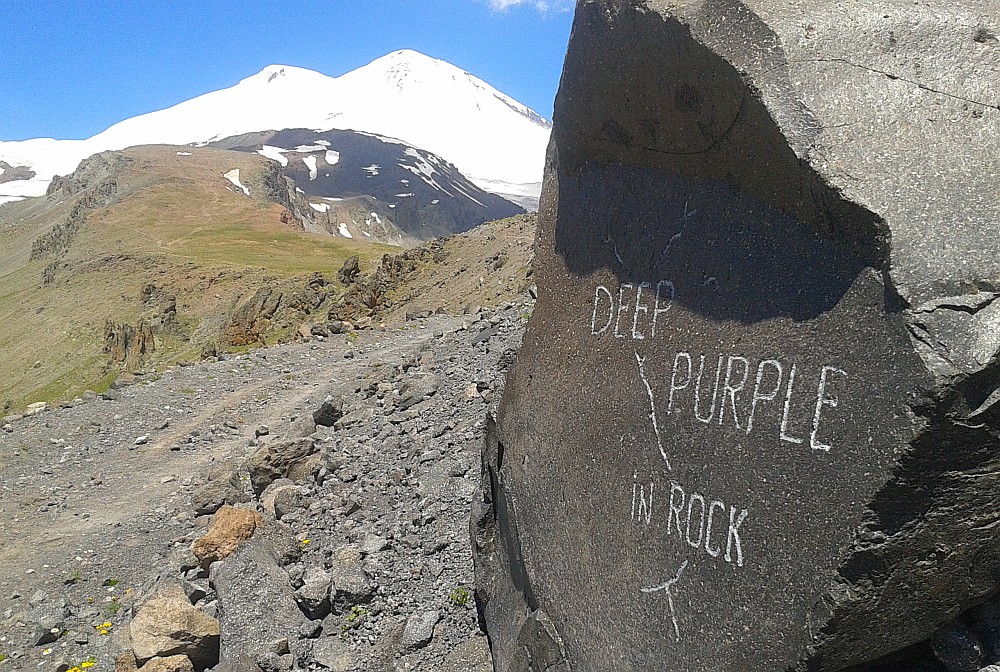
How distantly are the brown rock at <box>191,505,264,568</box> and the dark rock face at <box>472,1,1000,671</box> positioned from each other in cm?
470

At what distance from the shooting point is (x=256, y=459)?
10398 millimetres

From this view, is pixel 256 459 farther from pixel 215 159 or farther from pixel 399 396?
pixel 215 159

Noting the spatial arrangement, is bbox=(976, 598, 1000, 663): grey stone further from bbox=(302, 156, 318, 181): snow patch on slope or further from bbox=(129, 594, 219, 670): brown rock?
bbox=(302, 156, 318, 181): snow patch on slope

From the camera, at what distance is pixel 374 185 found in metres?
132

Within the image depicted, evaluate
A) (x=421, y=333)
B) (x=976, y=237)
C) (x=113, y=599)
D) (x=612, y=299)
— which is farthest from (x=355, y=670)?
(x=421, y=333)

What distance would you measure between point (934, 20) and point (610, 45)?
1.72 metres

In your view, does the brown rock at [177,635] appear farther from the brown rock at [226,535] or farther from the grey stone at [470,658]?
the grey stone at [470,658]

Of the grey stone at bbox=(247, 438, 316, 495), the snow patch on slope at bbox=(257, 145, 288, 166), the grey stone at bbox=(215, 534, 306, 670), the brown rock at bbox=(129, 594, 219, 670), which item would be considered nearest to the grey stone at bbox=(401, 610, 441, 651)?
the grey stone at bbox=(215, 534, 306, 670)

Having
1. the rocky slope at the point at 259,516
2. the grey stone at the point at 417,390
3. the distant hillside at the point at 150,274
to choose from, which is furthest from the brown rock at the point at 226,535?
the distant hillside at the point at 150,274

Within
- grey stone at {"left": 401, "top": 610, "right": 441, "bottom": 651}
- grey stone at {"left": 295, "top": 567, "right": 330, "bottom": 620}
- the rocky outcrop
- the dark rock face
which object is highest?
the dark rock face

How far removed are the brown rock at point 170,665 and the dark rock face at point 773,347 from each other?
338 cm

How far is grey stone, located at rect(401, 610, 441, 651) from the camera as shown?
587 cm

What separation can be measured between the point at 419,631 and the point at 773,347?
12.4ft

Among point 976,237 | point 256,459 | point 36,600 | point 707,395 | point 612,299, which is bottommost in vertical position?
point 36,600
